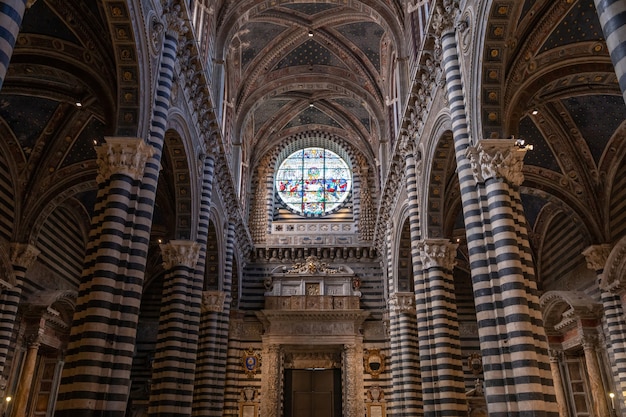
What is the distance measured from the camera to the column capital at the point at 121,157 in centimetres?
1084

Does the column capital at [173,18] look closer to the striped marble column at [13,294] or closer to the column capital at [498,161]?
the column capital at [498,161]

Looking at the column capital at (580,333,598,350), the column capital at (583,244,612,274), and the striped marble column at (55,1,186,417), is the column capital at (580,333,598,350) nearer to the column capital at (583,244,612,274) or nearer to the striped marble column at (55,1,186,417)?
the column capital at (583,244,612,274)

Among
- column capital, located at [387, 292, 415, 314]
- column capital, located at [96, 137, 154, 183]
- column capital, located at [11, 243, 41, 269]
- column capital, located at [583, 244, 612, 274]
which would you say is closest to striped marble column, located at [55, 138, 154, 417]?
column capital, located at [96, 137, 154, 183]

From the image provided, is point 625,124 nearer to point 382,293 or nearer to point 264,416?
point 382,293

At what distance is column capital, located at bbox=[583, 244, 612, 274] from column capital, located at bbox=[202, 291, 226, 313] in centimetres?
1303

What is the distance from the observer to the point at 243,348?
88.3ft

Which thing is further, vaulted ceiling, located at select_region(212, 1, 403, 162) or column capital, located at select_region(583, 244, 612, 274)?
vaulted ceiling, located at select_region(212, 1, 403, 162)

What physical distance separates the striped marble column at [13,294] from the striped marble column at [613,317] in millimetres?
18897

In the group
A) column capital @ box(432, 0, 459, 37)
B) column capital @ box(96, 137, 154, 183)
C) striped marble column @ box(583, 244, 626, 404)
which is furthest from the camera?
striped marble column @ box(583, 244, 626, 404)

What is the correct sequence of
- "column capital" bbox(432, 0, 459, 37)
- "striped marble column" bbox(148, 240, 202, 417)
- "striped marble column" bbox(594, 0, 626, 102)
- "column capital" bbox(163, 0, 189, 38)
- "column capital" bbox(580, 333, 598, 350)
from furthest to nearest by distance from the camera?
"column capital" bbox(580, 333, 598, 350)
"striped marble column" bbox(148, 240, 202, 417)
"column capital" bbox(163, 0, 189, 38)
"column capital" bbox(432, 0, 459, 37)
"striped marble column" bbox(594, 0, 626, 102)

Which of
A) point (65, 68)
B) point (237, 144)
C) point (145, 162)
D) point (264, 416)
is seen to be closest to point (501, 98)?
point (145, 162)

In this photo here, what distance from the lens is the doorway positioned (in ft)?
86.7

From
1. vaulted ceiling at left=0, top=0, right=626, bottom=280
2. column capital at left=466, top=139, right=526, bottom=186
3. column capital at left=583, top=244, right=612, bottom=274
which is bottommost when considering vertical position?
column capital at left=466, top=139, right=526, bottom=186

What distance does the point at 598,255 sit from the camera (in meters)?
18.1
